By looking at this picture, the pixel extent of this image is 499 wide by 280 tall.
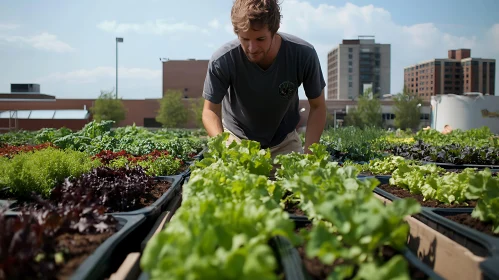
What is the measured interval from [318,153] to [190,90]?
60374 millimetres

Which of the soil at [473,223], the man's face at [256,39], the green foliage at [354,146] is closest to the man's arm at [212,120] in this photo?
the man's face at [256,39]

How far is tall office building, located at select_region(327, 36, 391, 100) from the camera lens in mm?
107125

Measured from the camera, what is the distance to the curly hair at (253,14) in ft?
9.80

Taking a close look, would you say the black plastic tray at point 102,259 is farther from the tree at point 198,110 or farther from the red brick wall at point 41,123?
the red brick wall at point 41,123

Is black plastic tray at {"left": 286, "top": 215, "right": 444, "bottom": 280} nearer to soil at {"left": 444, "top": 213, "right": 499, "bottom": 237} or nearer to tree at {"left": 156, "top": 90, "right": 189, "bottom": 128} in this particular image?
soil at {"left": 444, "top": 213, "right": 499, "bottom": 237}

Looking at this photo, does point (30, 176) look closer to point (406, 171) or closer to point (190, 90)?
point (406, 171)

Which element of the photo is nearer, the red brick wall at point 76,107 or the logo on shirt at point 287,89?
the logo on shirt at point 287,89

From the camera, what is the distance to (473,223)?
7.40 feet

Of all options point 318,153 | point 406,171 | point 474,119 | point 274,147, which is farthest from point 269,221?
point 474,119

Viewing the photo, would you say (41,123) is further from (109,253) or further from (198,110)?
(109,253)

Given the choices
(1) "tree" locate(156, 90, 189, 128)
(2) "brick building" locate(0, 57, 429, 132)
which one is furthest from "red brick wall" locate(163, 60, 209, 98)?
(1) "tree" locate(156, 90, 189, 128)

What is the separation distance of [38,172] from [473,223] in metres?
2.97

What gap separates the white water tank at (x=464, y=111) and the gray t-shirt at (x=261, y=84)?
3106cm

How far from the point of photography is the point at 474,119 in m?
32.7
